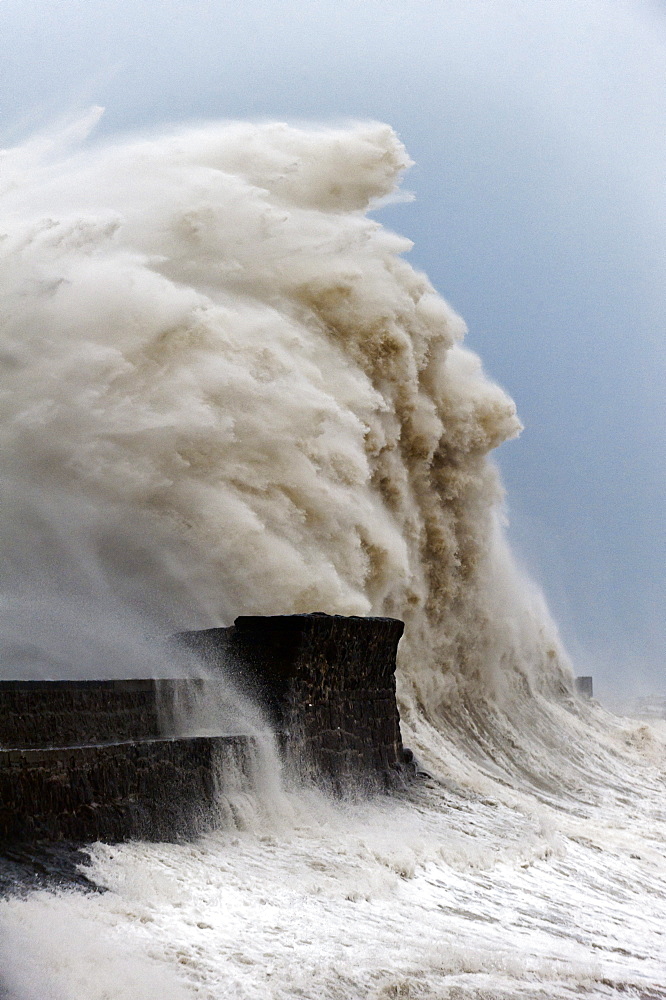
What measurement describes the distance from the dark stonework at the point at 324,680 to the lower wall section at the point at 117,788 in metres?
0.82

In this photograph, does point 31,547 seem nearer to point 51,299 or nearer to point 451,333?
point 51,299

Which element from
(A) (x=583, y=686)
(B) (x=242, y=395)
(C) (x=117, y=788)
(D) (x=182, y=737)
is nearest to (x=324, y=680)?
(D) (x=182, y=737)

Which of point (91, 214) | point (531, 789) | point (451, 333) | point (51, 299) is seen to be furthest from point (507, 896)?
point (451, 333)

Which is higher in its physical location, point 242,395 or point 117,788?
point 242,395

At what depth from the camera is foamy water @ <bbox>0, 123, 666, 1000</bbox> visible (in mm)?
3561

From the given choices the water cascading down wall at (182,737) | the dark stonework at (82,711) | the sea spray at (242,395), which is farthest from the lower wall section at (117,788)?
Result: the sea spray at (242,395)

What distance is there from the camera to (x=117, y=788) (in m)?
4.23

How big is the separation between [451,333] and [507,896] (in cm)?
606

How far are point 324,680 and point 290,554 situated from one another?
62.9 inches

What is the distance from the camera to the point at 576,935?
4.48 metres

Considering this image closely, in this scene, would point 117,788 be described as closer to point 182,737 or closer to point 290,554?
point 182,737

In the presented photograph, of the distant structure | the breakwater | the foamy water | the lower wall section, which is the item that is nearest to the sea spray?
the foamy water

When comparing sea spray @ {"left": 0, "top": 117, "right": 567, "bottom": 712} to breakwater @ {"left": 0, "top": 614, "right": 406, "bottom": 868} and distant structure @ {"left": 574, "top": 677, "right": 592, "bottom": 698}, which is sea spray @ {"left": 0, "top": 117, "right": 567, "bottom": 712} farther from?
distant structure @ {"left": 574, "top": 677, "right": 592, "bottom": 698}

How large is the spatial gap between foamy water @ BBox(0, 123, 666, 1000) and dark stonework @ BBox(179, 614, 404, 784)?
33 centimetres
